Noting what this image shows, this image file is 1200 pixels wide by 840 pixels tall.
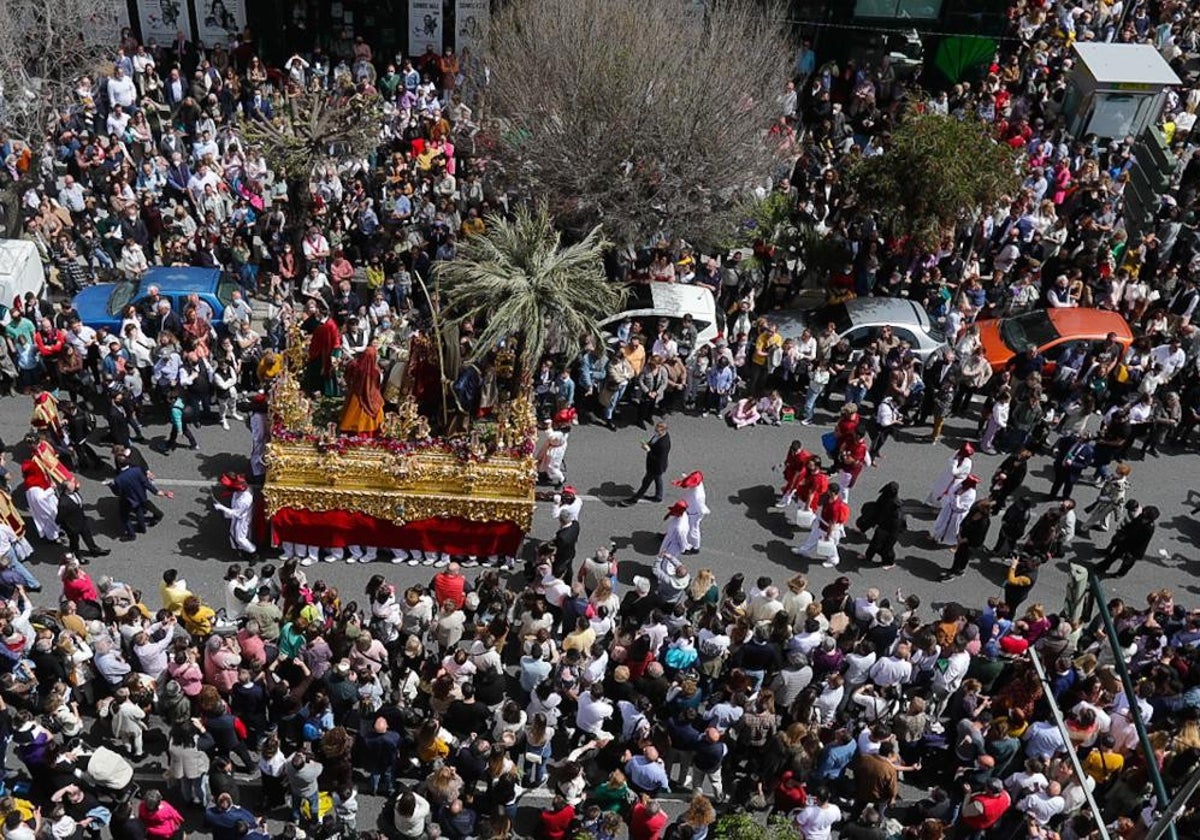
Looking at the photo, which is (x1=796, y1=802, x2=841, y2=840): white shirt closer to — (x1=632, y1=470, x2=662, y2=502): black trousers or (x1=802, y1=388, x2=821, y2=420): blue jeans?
(x1=632, y1=470, x2=662, y2=502): black trousers

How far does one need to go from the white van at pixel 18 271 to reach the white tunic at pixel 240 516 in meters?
4.93

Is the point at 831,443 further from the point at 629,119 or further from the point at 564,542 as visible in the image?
the point at 629,119

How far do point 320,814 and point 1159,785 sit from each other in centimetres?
736

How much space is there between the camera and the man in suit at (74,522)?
1349cm

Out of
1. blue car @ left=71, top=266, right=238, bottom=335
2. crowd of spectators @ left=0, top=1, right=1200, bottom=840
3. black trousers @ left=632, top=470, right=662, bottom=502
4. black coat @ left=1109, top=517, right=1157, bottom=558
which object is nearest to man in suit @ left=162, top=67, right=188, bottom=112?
crowd of spectators @ left=0, top=1, right=1200, bottom=840

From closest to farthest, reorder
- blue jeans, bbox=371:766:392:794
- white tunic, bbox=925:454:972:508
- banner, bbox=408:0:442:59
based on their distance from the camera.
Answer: blue jeans, bbox=371:766:392:794
white tunic, bbox=925:454:972:508
banner, bbox=408:0:442:59

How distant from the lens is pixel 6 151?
1997cm

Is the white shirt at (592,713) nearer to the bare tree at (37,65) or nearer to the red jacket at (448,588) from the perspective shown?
the red jacket at (448,588)

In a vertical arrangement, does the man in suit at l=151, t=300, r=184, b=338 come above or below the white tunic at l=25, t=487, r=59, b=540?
above

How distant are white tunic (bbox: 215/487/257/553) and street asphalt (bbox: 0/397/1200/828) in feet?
0.96

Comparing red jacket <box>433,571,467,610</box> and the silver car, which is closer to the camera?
red jacket <box>433,571,467,610</box>

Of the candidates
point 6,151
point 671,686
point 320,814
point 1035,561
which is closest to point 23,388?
point 6,151

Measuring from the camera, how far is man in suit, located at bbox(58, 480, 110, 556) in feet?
44.3

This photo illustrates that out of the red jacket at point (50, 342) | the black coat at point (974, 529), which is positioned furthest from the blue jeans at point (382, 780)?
the red jacket at point (50, 342)
